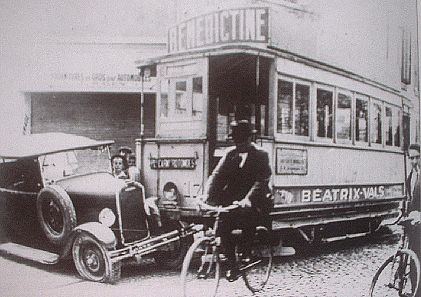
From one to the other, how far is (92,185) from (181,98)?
817mm

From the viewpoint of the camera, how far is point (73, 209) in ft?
8.95

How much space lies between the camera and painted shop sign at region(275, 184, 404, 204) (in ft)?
9.45

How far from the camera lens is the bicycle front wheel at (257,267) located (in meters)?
2.72

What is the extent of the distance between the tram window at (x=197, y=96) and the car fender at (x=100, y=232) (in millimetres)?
941

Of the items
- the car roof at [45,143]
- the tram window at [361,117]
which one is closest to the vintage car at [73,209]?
the car roof at [45,143]

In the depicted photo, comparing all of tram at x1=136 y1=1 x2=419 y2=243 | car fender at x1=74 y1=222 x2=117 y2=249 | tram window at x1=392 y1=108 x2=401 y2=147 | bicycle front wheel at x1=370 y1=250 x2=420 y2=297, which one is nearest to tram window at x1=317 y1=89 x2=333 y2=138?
tram at x1=136 y1=1 x2=419 y2=243

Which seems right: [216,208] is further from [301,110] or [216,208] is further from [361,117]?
[361,117]

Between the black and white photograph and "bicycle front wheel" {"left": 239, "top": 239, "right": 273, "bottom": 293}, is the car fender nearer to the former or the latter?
the black and white photograph

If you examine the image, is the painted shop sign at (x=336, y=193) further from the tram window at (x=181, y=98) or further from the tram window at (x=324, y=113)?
the tram window at (x=181, y=98)

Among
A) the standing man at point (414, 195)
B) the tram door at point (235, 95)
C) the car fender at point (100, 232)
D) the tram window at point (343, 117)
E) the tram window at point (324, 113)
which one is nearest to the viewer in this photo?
the car fender at point (100, 232)

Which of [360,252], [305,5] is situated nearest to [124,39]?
[305,5]

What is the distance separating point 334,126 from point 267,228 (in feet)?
3.31

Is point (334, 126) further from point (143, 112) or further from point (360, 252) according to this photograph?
point (143, 112)

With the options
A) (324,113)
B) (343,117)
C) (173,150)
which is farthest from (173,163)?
(343,117)
